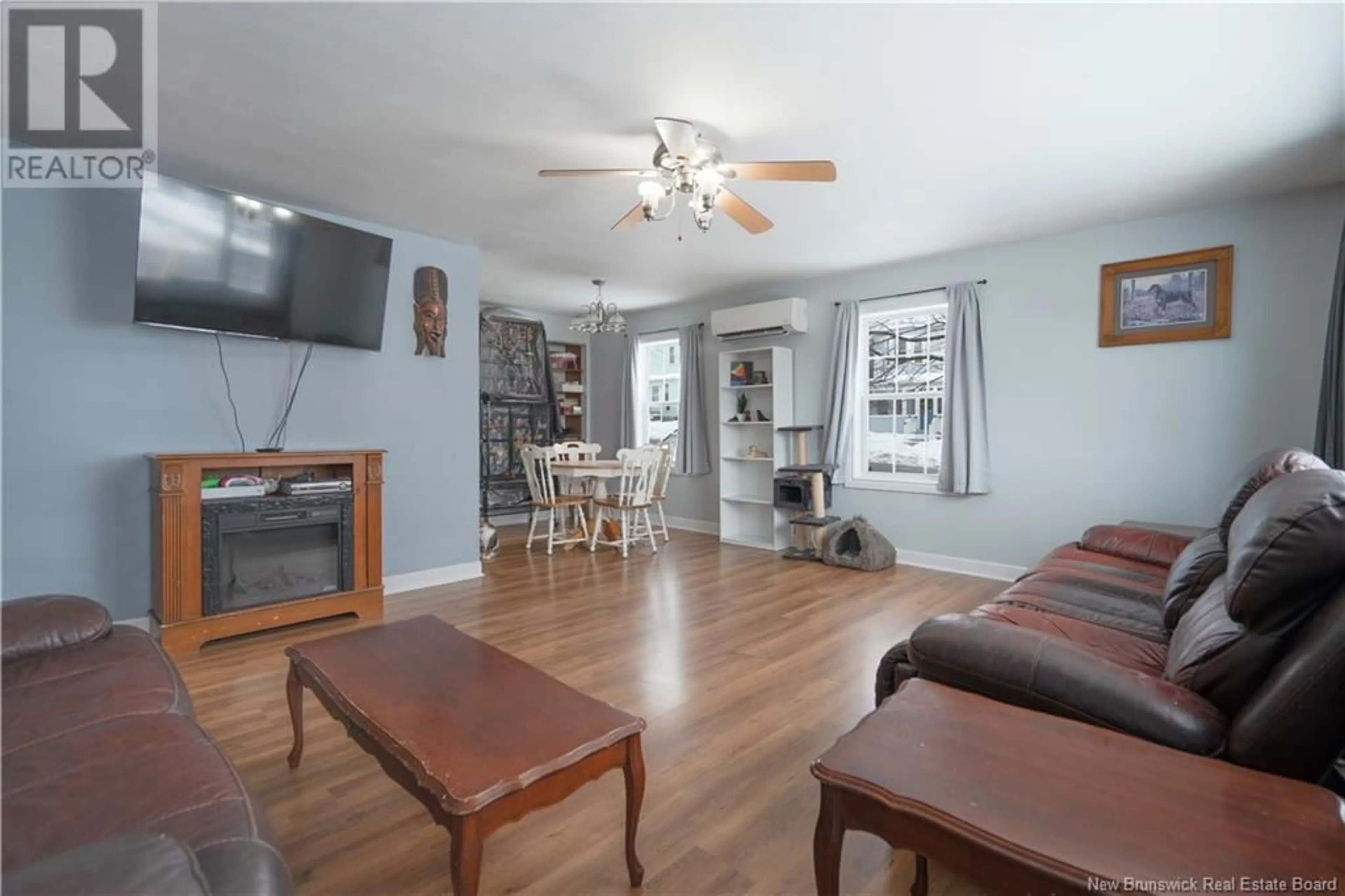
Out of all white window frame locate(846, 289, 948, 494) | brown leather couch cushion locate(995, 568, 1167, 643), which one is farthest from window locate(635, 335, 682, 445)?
brown leather couch cushion locate(995, 568, 1167, 643)

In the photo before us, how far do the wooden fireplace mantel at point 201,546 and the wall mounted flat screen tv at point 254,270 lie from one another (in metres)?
0.72

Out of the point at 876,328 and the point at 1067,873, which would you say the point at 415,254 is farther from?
the point at 1067,873

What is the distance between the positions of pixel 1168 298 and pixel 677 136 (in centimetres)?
347

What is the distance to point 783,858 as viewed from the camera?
1.57 meters

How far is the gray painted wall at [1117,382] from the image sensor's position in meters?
3.46

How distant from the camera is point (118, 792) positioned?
3.47 ft

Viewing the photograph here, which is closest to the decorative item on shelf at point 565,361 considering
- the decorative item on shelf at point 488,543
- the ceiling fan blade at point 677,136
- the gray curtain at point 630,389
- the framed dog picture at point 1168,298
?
the gray curtain at point 630,389

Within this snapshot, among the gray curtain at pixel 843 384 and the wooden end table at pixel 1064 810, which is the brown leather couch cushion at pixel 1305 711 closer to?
the wooden end table at pixel 1064 810

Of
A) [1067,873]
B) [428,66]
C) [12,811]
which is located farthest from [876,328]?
[12,811]

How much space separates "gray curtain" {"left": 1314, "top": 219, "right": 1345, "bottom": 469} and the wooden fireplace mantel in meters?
5.27

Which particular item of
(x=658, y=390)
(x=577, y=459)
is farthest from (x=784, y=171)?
(x=658, y=390)

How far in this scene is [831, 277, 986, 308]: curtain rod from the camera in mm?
4578

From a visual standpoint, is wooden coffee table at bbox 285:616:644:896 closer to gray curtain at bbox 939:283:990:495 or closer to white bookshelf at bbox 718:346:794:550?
gray curtain at bbox 939:283:990:495

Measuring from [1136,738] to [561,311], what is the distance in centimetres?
697
